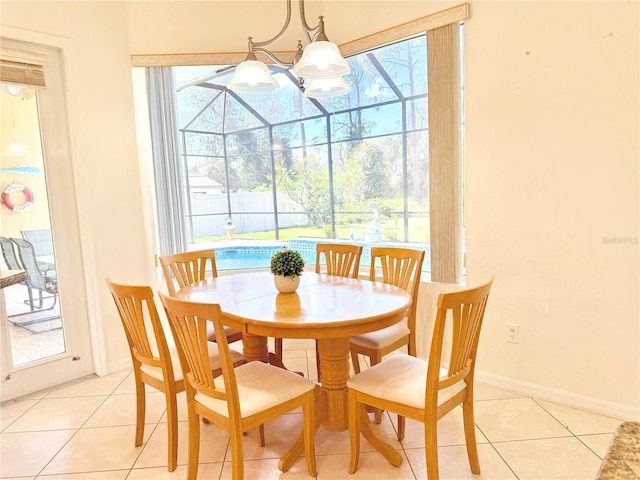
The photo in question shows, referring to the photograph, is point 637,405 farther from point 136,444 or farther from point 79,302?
point 79,302

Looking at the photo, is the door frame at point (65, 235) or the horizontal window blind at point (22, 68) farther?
the door frame at point (65, 235)

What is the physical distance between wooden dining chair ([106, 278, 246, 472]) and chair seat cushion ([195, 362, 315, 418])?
154 mm

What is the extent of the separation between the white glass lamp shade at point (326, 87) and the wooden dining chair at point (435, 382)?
1.31 meters

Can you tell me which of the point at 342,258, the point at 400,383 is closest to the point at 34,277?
the point at 342,258

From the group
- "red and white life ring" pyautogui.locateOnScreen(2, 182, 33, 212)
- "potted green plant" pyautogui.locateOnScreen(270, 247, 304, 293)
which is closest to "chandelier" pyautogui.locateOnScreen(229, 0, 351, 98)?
"potted green plant" pyautogui.locateOnScreen(270, 247, 304, 293)

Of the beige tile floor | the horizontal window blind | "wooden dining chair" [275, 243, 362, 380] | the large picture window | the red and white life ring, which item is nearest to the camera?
the beige tile floor

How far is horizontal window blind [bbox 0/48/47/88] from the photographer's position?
2525 mm

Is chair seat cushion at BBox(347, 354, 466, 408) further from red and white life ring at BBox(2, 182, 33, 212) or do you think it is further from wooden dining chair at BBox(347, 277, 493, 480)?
red and white life ring at BBox(2, 182, 33, 212)

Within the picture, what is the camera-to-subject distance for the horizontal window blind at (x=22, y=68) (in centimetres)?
253

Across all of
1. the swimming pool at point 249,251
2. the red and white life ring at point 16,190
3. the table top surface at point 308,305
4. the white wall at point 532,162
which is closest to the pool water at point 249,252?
the swimming pool at point 249,251

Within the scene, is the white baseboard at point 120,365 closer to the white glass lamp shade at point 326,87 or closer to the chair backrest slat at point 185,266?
the chair backrest slat at point 185,266

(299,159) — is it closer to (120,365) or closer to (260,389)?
(120,365)

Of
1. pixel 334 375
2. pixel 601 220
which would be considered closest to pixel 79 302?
pixel 334 375

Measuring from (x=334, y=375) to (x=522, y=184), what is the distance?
162 cm
